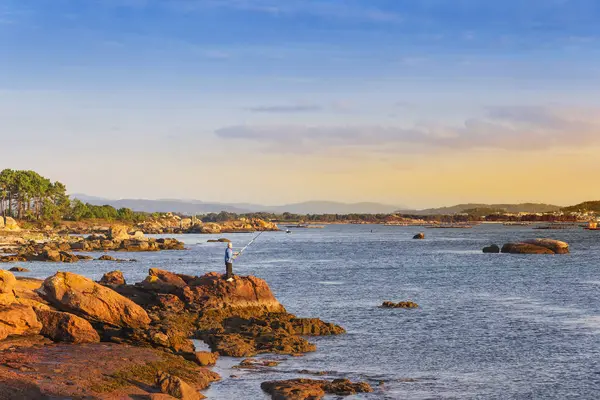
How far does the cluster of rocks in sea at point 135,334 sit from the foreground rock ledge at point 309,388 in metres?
0.06

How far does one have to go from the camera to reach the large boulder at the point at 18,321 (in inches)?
1075

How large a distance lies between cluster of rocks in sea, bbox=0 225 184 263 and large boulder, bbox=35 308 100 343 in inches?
2586

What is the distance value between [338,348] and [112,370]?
12.1m

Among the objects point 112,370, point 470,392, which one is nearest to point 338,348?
point 470,392

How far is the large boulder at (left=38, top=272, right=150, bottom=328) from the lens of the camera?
101 feet

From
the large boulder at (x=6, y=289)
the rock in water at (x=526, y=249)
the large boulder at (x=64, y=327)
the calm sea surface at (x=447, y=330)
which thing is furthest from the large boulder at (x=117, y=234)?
the large boulder at (x=64, y=327)

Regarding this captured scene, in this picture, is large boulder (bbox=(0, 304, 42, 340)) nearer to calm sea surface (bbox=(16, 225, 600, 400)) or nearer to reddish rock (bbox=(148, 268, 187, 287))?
calm sea surface (bbox=(16, 225, 600, 400))

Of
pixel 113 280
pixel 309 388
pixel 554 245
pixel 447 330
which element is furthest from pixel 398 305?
pixel 554 245

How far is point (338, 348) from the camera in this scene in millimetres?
33500

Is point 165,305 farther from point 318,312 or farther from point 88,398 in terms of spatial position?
point 88,398

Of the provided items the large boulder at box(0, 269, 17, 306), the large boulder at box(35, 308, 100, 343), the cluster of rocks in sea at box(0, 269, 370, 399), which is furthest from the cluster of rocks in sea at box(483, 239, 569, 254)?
the large boulder at box(0, 269, 17, 306)

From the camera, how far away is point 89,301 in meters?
31.0

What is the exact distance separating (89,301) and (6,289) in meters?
3.46

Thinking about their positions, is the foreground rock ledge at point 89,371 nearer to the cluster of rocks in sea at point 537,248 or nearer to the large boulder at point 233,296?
the large boulder at point 233,296
